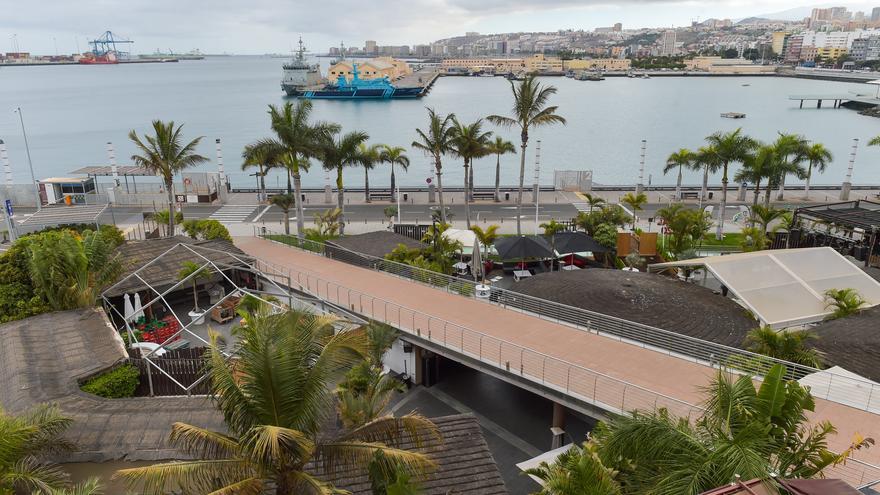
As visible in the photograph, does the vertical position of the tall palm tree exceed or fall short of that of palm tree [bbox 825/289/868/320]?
it exceeds it

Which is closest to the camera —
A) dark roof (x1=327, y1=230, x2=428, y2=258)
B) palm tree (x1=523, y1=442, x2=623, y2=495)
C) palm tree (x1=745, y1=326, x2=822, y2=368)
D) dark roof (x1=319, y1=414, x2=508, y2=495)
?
palm tree (x1=523, y1=442, x2=623, y2=495)

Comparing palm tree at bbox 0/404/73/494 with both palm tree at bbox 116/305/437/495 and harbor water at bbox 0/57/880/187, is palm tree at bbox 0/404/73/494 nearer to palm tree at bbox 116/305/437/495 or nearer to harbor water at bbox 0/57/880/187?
palm tree at bbox 116/305/437/495

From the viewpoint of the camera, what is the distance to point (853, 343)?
15.1 metres

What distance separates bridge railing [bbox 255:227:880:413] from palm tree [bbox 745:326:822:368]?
0.27m

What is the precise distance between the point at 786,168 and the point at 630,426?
106ft

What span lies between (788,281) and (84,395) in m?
20.8

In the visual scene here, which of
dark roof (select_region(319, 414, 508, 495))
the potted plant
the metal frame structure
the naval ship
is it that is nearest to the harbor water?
the naval ship

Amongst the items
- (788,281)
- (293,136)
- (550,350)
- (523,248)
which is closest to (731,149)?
(523,248)

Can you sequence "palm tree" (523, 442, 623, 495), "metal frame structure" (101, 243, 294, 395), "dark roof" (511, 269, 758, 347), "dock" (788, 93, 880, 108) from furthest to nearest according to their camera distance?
1. "dock" (788, 93, 880, 108)
2. "metal frame structure" (101, 243, 294, 395)
3. "dark roof" (511, 269, 758, 347)
4. "palm tree" (523, 442, 623, 495)

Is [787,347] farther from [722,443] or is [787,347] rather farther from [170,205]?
[170,205]

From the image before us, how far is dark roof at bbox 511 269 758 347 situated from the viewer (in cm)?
1717

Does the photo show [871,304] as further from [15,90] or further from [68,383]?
[15,90]

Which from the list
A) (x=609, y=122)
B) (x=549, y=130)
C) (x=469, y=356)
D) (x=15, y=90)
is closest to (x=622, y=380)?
(x=469, y=356)

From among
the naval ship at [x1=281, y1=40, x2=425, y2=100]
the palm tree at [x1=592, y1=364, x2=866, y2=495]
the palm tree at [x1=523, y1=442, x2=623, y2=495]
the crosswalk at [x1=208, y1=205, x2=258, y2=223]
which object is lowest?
the crosswalk at [x1=208, y1=205, x2=258, y2=223]
